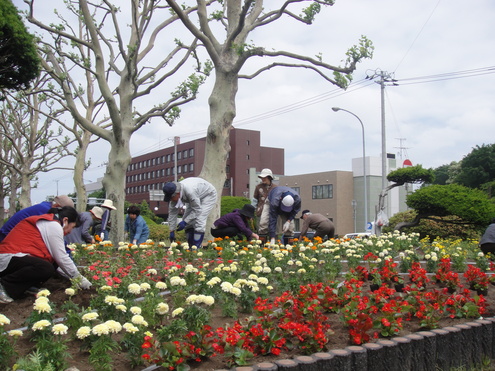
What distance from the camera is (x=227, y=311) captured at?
14.2ft

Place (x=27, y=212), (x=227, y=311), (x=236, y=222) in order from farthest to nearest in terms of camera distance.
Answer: (x=236, y=222) → (x=27, y=212) → (x=227, y=311)

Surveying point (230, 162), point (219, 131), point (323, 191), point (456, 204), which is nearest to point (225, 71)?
point (219, 131)

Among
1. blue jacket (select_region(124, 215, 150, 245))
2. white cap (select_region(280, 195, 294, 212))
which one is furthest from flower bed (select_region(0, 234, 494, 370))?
blue jacket (select_region(124, 215, 150, 245))

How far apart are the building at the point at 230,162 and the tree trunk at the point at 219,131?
1816 inches

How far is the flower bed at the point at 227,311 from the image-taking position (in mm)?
3312

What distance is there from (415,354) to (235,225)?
5.59 metres

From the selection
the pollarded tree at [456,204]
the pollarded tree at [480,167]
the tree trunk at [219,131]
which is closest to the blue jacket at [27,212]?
the tree trunk at [219,131]

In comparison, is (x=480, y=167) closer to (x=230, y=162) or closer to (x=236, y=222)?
(x=230, y=162)

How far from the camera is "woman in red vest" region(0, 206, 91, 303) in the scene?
15.5 ft

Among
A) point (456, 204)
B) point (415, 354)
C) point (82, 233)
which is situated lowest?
point (415, 354)

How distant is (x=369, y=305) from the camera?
4254 mm

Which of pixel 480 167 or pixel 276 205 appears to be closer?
pixel 276 205

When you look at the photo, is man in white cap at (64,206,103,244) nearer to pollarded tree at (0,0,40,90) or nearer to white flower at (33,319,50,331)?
Result: pollarded tree at (0,0,40,90)

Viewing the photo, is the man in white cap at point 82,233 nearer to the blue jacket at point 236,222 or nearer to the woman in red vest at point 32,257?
the blue jacket at point 236,222
